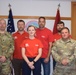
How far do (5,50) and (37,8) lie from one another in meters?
2.10

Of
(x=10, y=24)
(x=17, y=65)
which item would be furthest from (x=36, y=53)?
(x=10, y=24)

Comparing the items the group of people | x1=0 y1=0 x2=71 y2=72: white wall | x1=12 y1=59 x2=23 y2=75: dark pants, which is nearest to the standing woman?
the group of people

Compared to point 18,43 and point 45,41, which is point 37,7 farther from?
point 18,43

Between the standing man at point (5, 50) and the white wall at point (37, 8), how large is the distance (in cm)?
158

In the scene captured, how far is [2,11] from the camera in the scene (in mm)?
5242

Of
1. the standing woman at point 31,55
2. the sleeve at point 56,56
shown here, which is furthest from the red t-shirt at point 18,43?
the sleeve at point 56,56

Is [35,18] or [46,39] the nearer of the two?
[46,39]

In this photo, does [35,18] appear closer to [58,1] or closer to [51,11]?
[51,11]

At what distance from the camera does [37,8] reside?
17.5ft

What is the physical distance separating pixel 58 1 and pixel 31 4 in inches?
31.2

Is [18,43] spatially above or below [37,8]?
below

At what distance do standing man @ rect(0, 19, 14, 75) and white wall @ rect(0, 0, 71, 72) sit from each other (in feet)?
5.18

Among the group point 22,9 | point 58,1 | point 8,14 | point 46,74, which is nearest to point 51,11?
point 58,1

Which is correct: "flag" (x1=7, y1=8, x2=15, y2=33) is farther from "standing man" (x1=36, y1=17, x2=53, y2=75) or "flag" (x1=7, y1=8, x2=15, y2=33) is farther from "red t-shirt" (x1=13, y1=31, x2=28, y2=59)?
"standing man" (x1=36, y1=17, x2=53, y2=75)
